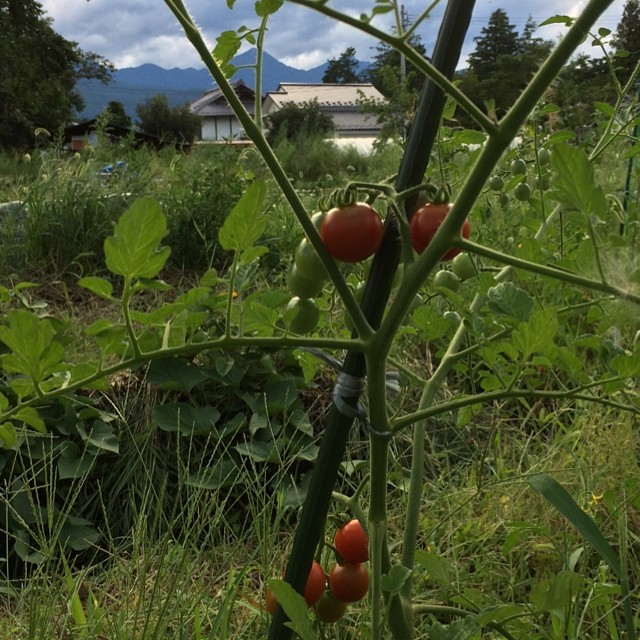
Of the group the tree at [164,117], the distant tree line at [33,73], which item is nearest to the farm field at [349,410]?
the distant tree line at [33,73]

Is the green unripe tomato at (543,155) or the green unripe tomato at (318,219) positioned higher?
the green unripe tomato at (543,155)

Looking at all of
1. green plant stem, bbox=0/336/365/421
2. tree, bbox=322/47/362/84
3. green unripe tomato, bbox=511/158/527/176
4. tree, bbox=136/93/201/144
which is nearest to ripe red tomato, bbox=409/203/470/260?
green plant stem, bbox=0/336/365/421

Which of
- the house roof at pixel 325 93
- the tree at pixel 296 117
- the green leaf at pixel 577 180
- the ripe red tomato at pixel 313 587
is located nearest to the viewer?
the green leaf at pixel 577 180

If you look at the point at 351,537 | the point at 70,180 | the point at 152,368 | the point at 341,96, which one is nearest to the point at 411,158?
the point at 351,537

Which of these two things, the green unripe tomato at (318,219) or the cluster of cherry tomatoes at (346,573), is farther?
the cluster of cherry tomatoes at (346,573)

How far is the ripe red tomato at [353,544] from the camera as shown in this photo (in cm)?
71

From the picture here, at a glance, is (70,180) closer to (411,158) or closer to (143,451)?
(143,451)

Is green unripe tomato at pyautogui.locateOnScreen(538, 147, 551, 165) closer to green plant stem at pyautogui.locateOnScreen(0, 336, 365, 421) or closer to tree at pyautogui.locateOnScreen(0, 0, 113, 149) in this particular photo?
green plant stem at pyautogui.locateOnScreen(0, 336, 365, 421)

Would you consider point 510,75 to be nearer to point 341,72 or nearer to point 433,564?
point 433,564

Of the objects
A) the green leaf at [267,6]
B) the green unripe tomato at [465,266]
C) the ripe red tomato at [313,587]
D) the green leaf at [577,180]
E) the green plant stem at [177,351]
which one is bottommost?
the ripe red tomato at [313,587]

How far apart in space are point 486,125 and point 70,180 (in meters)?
3.12

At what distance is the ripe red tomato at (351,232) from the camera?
522 millimetres

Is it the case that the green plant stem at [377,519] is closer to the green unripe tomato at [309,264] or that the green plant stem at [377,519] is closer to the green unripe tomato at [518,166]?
the green unripe tomato at [309,264]

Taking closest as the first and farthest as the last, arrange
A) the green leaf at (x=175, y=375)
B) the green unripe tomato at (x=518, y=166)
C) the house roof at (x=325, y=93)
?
the green unripe tomato at (x=518, y=166) → the green leaf at (x=175, y=375) → the house roof at (x=325, y=93)
